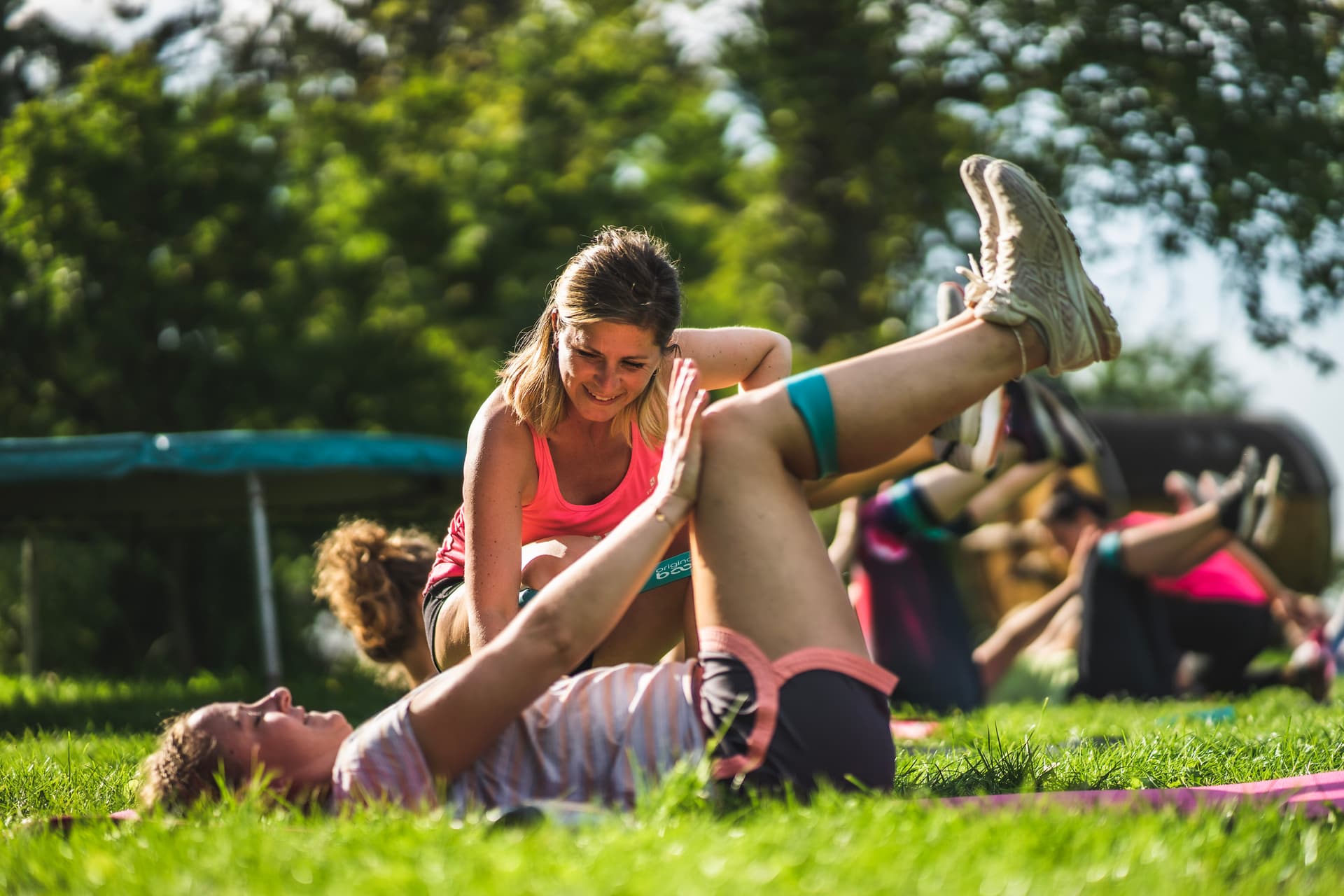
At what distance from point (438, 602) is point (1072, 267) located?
7.00ft

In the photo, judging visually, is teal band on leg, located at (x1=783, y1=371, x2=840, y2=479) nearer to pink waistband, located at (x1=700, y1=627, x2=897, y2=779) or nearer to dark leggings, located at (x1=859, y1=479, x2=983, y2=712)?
pink waistband, located at (x1=700, y1=627, x2=897, y2=779)

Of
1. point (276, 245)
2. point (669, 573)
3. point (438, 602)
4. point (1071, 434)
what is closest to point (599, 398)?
point (669, 573)

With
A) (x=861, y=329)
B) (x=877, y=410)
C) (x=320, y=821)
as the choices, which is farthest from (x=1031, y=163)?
(x=320, y=821)

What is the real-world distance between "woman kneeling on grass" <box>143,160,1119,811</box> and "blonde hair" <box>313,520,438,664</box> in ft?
6.85

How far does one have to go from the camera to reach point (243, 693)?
7.09m

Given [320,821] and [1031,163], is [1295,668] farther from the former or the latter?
[320,821]

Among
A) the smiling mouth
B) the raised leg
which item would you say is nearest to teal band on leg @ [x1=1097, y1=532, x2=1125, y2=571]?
the smiling mouth

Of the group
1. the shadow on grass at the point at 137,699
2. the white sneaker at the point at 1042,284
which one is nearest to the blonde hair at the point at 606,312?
the white sneaker at the point at 1042,284

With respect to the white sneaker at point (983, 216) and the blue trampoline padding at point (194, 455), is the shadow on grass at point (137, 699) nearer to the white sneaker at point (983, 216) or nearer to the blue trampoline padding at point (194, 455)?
the blue trampoline padding at point (194, 455)

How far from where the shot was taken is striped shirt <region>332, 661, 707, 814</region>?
2570mm

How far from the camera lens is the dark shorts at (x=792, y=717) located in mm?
2551

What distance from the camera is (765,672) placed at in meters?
2.56

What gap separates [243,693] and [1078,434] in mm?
4630

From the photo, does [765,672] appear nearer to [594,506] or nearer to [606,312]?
[606,312]
